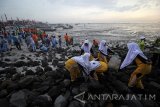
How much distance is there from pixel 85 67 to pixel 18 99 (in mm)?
2545

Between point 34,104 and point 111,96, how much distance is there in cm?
253

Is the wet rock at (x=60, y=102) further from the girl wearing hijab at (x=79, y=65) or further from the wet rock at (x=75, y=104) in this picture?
the girl wearing hijab at (x=79, y=65)

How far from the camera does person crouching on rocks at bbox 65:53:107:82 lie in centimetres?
626

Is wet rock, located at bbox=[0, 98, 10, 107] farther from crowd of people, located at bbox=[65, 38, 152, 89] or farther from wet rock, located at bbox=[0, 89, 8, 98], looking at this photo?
crowd of people, located at bbox=[65, 38, 152, 89]

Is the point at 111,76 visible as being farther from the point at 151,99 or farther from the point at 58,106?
the point at 58,106

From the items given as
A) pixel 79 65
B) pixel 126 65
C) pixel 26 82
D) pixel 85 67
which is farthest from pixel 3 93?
pixel 126 65

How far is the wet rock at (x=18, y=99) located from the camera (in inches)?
215

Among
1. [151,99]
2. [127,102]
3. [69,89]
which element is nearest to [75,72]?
[69,89]

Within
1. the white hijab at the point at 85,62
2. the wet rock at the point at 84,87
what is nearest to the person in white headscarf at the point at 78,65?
the white hijab at the point at 85,62

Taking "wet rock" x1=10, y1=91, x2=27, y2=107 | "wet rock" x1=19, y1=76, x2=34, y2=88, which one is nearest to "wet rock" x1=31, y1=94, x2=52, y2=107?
"wet rock" x1=10, y1=91, x2=27, y2=107

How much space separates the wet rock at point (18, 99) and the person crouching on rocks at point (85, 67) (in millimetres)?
1960

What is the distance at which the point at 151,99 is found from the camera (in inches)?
222

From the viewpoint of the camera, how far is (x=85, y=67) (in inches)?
245

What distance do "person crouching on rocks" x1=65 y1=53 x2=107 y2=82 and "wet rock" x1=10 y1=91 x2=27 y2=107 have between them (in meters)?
1.96
